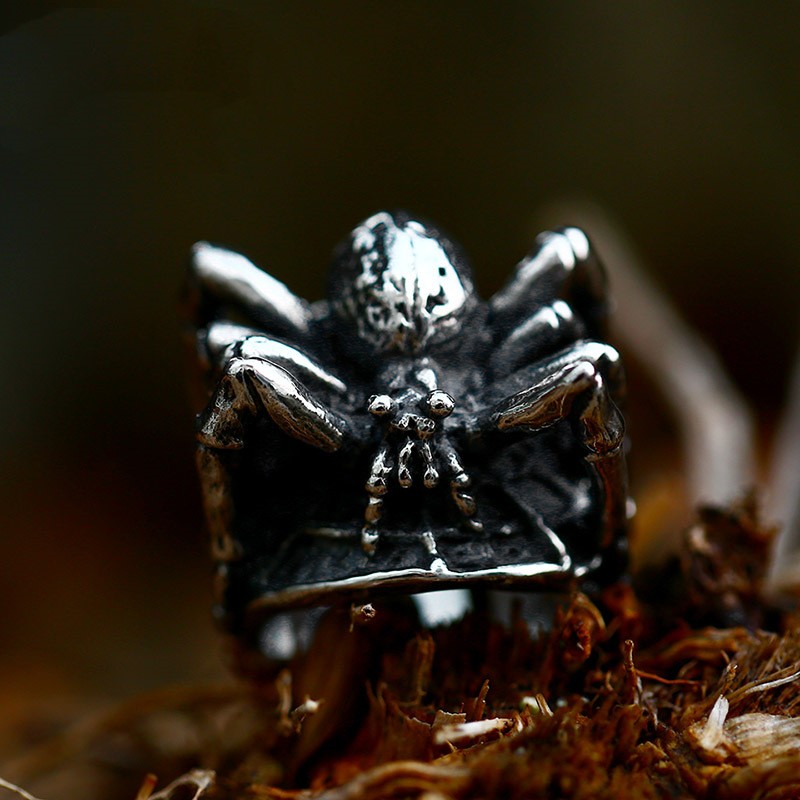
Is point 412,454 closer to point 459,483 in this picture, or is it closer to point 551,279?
point 459,483

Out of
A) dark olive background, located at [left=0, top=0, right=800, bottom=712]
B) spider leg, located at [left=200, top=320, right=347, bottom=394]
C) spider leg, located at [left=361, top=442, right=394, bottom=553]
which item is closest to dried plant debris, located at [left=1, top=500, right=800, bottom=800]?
spider leg, located at [left=361, top=442, right=394, bottom=553]

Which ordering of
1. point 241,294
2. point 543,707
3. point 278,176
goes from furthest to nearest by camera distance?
point 278,176 < point 241,294 < point 543,707

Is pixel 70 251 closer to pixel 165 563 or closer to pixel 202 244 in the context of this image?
pixel 165 563

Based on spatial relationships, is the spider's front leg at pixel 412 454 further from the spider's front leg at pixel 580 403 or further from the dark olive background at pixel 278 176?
the dark olive background at pixel 278 176

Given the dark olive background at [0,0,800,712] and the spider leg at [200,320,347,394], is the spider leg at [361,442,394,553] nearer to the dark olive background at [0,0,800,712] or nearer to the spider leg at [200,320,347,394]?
the spider leg at [200,320,347,394]

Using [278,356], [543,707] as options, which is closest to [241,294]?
[278,356]

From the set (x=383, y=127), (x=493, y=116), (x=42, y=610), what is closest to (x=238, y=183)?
(x=383, y=127)

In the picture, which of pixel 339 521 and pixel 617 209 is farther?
pixel 617 209
